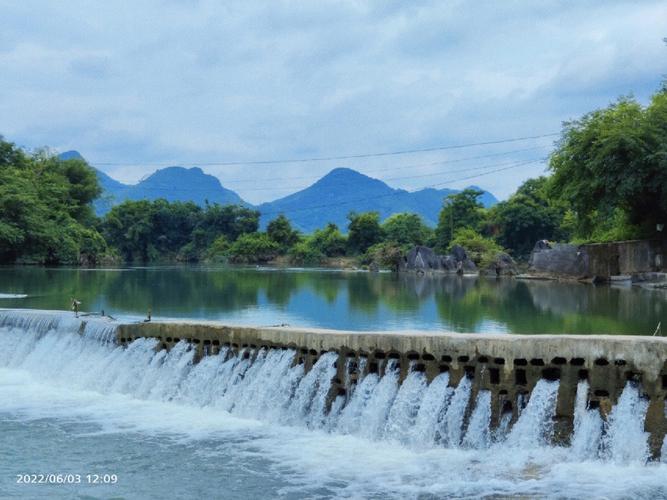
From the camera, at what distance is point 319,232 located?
7694 centimetres

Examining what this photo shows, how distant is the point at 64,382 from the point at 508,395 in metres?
8.34

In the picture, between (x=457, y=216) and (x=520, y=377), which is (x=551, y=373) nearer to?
(x=520, y=377)

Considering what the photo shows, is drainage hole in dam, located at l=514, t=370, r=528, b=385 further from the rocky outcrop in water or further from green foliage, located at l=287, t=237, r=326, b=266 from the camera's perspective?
green foliage, located at l=287, t=237, r=326, b=266

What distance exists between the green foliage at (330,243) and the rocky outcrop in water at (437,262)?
18.5 meters

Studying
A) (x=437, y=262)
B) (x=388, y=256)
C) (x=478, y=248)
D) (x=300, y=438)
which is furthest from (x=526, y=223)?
(x=300, y=438)

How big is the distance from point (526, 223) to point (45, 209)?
35.2 metres

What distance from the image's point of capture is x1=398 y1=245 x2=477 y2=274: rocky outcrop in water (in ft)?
167

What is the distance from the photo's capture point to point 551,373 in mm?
8938

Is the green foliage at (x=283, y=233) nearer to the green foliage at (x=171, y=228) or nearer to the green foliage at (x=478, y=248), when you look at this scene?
the green foliage at (x=171, y=228)

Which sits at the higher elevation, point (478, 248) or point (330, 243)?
point (330, 243)

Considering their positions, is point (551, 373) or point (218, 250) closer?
point (551, 373)

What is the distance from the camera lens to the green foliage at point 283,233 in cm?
8112

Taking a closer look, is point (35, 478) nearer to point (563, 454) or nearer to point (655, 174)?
point (563, 454)

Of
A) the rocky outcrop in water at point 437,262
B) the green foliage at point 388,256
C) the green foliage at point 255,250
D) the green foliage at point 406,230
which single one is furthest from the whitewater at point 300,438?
the green foliage at point 255,250
